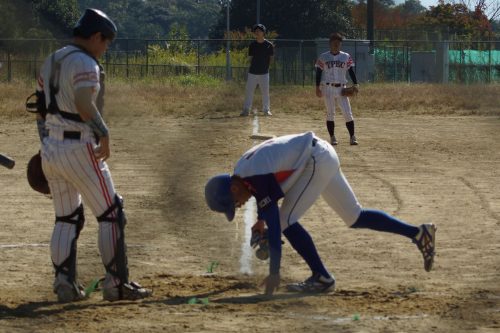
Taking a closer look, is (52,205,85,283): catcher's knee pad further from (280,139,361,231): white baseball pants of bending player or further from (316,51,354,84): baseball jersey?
(316,51,354,84): baseball jersey

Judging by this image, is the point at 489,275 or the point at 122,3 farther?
the point at 122,3

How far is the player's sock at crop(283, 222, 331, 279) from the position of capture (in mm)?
7367

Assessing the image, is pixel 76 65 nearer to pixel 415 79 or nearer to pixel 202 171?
pixel 202 171

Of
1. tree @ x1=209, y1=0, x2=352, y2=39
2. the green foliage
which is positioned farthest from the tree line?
the green foliage

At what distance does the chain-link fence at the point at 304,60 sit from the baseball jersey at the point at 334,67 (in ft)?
68.9

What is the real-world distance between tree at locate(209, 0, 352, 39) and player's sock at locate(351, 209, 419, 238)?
51.9 m

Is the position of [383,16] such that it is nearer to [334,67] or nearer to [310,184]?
[334,67]

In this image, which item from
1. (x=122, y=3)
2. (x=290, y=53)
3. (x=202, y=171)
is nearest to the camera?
(x=202, y=171)

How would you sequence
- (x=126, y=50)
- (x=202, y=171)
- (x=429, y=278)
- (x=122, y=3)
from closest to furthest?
(x=429, y=278), (x=202, y=171), (x=122, y=3), (x=126, y=50)

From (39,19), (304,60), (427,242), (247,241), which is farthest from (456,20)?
(427,242)

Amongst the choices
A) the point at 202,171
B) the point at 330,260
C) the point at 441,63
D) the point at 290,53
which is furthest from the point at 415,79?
the point at 330,260

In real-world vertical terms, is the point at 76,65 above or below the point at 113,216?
above

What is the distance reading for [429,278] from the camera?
314 inches

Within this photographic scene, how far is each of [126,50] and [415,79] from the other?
13659 millimetres
